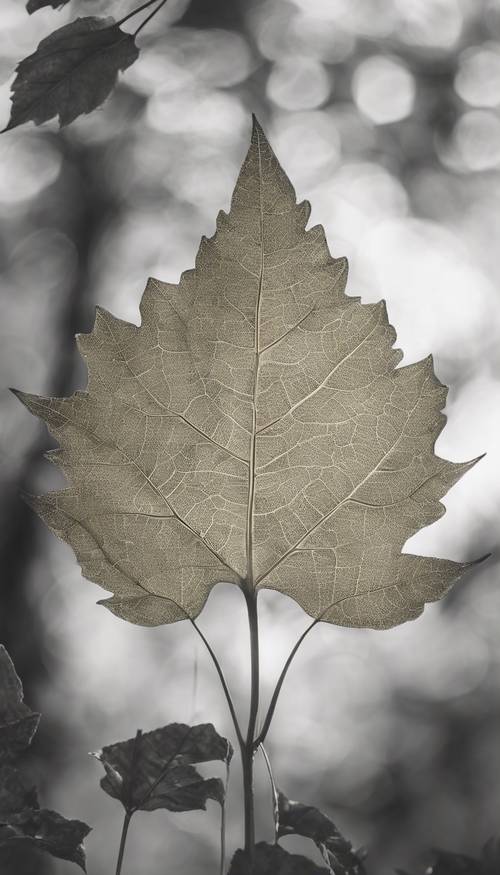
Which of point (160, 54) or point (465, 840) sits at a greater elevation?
point (160, 54)


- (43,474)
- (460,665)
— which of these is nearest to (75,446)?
(43,474)

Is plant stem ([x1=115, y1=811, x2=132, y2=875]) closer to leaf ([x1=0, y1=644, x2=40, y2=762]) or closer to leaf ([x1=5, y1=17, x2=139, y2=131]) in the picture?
leaf ([x1=0, y1=644, x2=40, y2=762])

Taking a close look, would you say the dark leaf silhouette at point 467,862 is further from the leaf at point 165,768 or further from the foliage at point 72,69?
the foliage at point 72,69

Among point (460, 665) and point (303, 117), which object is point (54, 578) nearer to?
point (460, 665)

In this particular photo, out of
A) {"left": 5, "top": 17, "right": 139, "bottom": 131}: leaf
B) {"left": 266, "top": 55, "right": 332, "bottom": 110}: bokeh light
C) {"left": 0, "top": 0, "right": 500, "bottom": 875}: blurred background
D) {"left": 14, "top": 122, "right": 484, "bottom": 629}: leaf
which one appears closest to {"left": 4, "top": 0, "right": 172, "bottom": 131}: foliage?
{"left": 5, "top": 17, "right": 139, "bottom": 131}: leaf

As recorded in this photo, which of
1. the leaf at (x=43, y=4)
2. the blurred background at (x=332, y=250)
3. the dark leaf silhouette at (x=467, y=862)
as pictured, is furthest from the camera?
the blurred background at (x=332, y=250)

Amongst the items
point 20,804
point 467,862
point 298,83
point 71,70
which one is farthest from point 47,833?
point 298,83

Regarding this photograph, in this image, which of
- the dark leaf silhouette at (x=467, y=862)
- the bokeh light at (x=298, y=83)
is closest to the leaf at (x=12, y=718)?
the dark leaf silhouette at (x=467, y=862)
